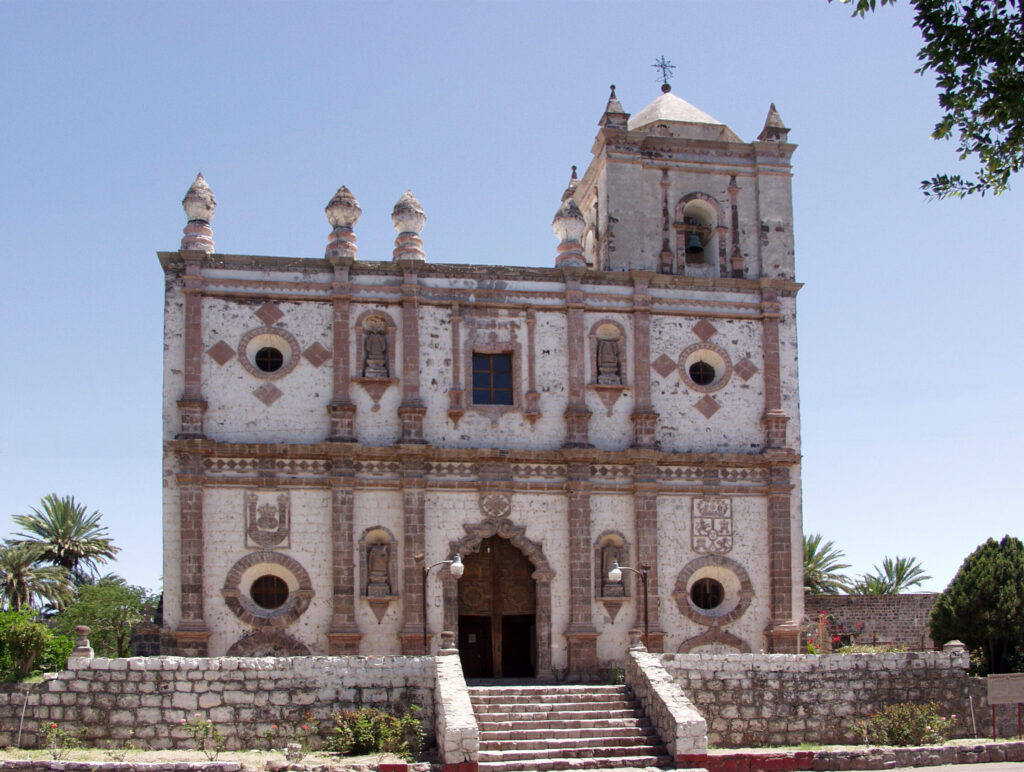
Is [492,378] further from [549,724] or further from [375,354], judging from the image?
[549,724]

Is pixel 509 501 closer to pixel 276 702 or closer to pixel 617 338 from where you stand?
pixel 617 338

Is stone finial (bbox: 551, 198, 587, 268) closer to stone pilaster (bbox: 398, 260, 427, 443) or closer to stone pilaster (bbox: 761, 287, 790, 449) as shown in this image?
stone pilaster (bbox: 398, 260, 427, 443)

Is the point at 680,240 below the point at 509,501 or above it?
above

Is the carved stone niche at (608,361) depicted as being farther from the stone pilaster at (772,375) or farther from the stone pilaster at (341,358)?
the stone pilaster at (341,358)

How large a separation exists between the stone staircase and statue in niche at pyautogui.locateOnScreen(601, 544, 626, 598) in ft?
12.4

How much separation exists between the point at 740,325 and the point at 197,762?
1595 cm

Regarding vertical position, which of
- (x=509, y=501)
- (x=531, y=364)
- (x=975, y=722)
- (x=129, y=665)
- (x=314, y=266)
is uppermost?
(x=314, y=266)

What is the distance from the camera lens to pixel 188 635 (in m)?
24.7

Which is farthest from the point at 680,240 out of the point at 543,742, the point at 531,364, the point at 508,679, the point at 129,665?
the point at 129,665

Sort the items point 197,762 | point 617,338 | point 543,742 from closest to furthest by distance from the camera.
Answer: point 197,762
point 543,742
point 617,338

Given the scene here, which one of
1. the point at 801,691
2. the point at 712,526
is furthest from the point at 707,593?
the point at 801,691

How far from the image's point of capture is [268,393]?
2641 cm

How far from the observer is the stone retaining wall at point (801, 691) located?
22.0m

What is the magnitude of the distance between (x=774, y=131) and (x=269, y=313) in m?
13.1
